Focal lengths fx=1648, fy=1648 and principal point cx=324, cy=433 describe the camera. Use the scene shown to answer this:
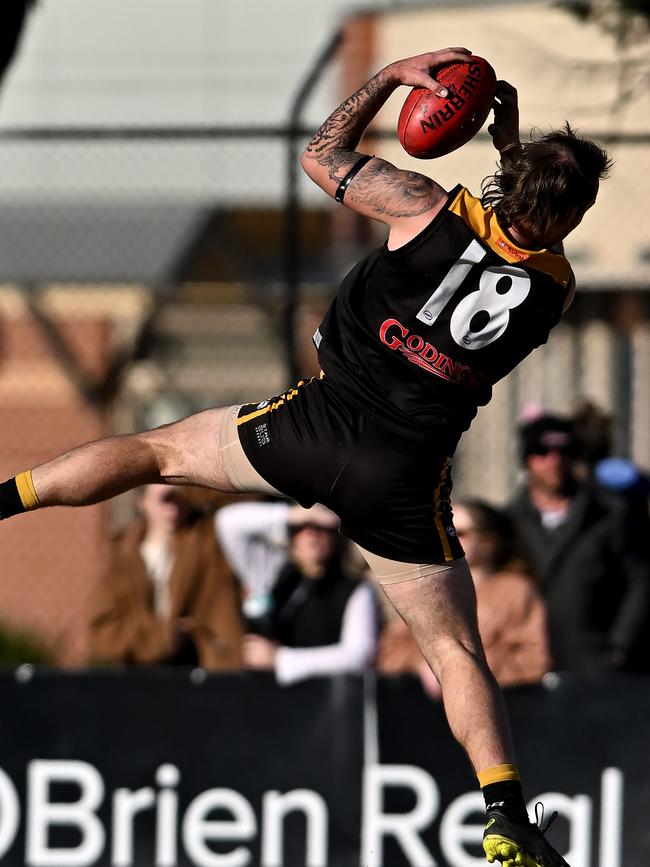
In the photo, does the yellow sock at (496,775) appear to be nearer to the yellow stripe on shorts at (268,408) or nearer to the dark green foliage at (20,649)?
the yellow stripe on shorts at (268,408)

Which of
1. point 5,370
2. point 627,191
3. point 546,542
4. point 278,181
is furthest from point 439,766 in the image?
point 5,370

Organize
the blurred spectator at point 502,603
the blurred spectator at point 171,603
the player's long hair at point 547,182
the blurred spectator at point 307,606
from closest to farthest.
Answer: the player's long hair at point 547,182
the blurred spectator at point 502,603
the blurred spectator at point 307,606
the blurred spectator at point 171,603

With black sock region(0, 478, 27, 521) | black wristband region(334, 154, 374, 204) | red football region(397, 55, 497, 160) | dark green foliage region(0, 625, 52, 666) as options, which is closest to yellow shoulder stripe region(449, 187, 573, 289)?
red football region(397, 55, 497, 160)

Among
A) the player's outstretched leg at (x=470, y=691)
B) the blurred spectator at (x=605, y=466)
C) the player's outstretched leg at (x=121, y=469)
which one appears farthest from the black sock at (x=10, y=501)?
the blurred spectator at (x=605, y=466)

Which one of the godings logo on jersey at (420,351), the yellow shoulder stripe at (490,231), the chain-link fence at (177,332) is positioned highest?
the yellow shoulder stripe at (490,231)

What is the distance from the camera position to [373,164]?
16.6 ft

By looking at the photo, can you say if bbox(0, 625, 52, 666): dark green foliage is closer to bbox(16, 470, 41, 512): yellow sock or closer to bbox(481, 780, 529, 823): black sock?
bbox(16, 470, 41, 512): yellow sock

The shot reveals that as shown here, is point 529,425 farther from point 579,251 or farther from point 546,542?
point 579,251

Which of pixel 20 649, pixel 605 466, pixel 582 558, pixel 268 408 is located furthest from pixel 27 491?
pixel 20 649

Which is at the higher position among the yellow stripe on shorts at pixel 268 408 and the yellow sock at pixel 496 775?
the yellow stripe on shorts at pixel 268 408

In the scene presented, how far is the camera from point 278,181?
387 inches

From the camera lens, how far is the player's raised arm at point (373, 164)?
4.97 metres

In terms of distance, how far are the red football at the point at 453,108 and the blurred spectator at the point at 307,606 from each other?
2.59 meters

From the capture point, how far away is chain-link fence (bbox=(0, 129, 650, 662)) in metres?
11.8
